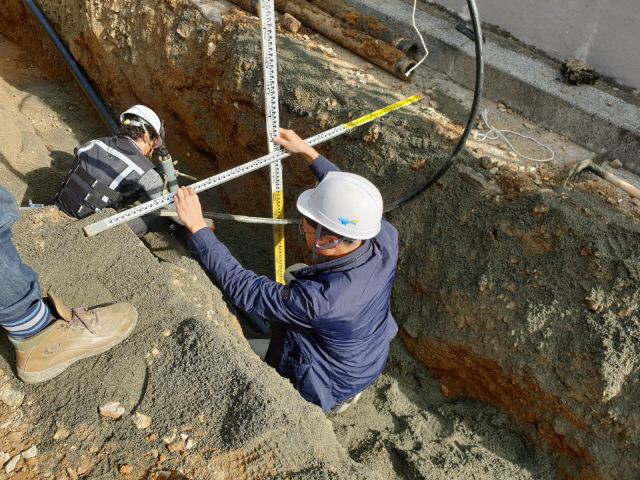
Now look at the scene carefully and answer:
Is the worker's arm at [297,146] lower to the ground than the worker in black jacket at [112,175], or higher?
higher

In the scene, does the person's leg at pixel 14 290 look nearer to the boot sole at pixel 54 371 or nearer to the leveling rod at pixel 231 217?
the boot sole at pixel 54 371

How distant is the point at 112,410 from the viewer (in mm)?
2359

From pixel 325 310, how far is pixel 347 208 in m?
0.56

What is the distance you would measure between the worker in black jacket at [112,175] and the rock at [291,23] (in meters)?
1.86

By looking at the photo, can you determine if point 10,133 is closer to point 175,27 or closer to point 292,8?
point 175,27

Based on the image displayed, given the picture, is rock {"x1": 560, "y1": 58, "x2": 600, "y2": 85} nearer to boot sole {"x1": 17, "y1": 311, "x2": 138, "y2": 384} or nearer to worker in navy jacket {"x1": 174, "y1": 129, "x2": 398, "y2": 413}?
worker in navy jacket {"x1": 174, "y1": 129, "x2": 398, "y2": 413}

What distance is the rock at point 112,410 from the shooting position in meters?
2.35

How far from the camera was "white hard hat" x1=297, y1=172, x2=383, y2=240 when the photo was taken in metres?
2.62

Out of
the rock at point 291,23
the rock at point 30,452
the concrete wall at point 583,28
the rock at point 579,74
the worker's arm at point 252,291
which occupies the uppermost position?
the concrete wall at point 583,28

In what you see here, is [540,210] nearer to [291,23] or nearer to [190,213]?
[190,213]

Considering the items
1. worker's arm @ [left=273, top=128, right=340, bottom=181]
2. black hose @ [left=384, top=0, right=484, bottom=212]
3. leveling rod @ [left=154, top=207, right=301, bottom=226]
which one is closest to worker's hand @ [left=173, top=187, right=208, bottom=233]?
leveling rod @ [left=154, top=207, right=301, bottom=226]

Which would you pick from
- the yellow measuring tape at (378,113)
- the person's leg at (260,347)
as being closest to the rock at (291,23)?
the yellow measuring tape at (378,113)

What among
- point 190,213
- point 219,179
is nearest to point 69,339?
point 190,213

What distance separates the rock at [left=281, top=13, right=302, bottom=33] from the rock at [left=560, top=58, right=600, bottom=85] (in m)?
2.68
